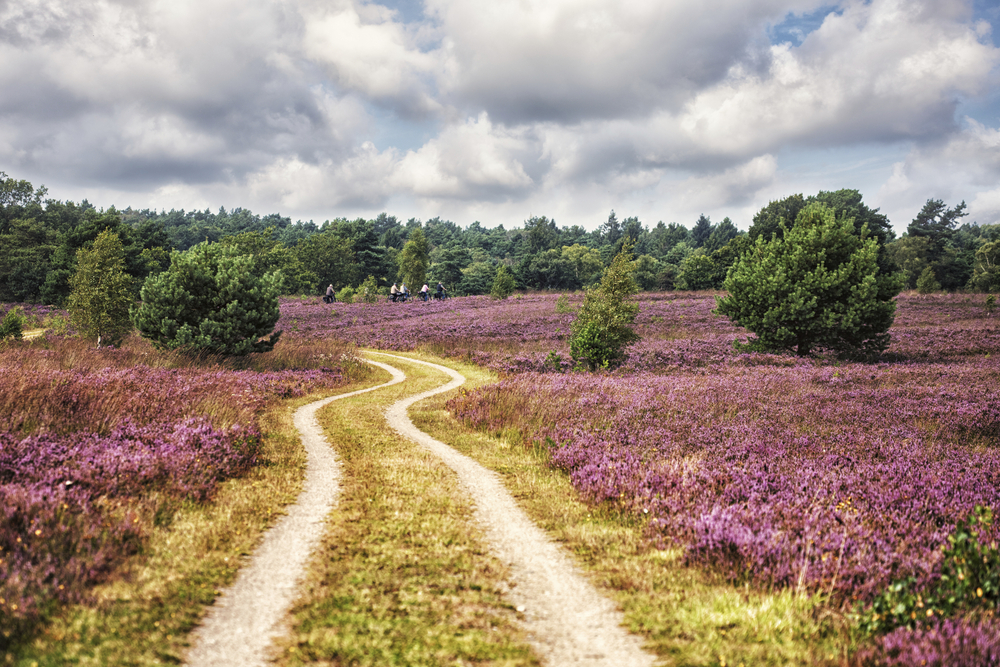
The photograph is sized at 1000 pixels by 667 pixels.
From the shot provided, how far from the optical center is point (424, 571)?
5.80 m

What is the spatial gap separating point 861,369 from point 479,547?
771 inches

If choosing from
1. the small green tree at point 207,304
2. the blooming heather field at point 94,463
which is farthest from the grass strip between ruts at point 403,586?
the small green tree at point 207,304

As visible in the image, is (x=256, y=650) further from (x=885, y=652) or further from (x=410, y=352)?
(x=410, y=352)

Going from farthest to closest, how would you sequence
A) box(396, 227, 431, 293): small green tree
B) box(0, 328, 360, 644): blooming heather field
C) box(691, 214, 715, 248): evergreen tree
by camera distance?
box(691, 214, 715, 248): evergreen tree, box(396, 227, 431, 293): small green tree, box(0, 328, 360, 644): blooming heather field

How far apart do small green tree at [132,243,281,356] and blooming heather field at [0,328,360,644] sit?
19.1 feet

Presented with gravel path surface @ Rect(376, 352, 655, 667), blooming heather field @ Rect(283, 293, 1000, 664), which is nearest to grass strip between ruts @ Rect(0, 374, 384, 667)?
gravel path surface @ Rect(376, 352, 655, 667)

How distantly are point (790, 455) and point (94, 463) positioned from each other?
1156 cm

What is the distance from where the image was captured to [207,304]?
2205 cm

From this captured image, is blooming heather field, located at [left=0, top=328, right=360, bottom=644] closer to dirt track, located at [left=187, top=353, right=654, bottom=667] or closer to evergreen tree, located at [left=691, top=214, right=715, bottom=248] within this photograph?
dirt track, located at [left=187, top=353, right=654, bottom=667]

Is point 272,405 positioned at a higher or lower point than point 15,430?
lower

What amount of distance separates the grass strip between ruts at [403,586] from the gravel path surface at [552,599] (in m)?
0.21

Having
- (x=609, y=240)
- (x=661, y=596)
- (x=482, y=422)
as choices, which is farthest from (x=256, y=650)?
(x=609, y=240)

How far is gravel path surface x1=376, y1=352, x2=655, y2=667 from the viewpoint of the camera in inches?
172

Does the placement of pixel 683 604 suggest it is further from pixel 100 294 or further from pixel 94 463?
pixel 100 294
